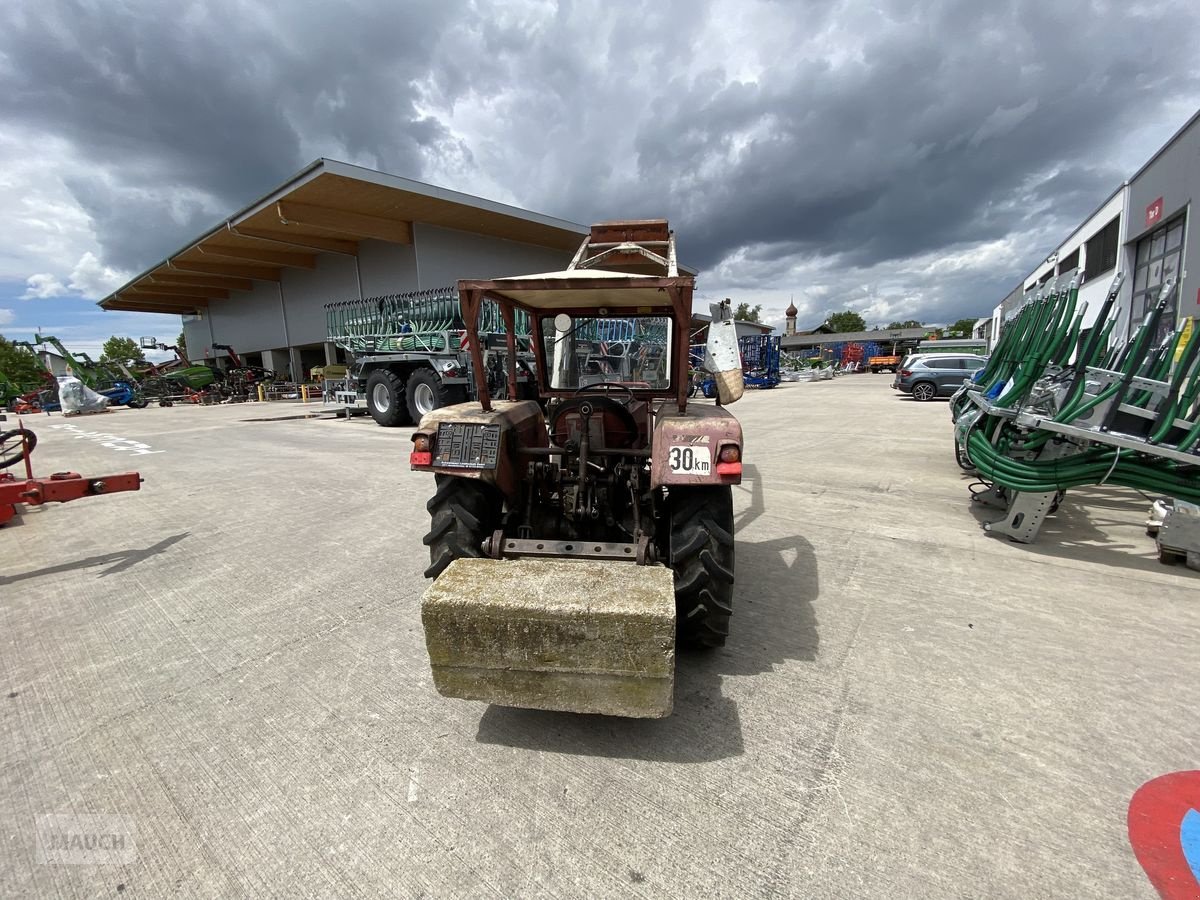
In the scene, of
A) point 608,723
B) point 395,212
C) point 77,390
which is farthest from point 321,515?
point 77,390

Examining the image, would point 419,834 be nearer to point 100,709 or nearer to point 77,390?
point 100,709

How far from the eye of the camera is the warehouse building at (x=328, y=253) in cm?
1817

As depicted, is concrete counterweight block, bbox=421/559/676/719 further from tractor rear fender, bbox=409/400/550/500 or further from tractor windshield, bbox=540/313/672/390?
tractor windshield, bbox=540/313/672/390

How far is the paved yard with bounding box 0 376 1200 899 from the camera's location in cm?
167

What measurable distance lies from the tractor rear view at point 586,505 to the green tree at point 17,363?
2117 inches

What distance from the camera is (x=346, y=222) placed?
19797mm

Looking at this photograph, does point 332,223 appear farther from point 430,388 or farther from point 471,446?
point 471,446

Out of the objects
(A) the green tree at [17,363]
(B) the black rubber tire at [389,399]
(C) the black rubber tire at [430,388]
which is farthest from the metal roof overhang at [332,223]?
(A) the green tree at [17,363]

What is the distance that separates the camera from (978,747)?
215cm

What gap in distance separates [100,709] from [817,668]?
134 inches

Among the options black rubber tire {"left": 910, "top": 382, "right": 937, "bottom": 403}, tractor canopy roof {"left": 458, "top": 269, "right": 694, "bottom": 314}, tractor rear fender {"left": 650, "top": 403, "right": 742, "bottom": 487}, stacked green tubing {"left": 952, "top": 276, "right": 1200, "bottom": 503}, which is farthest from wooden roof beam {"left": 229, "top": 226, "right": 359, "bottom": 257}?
stacked green tubing {"left": 952, "top": 276, "right": 1200, "bottom": 503}

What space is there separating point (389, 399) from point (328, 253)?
57.6 ft

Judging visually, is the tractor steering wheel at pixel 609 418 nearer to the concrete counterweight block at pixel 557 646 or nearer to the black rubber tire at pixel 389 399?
the concrete counterweight block at pixel 557 646

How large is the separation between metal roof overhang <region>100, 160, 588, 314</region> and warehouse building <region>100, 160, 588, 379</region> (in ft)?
0.13
